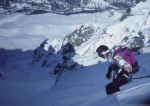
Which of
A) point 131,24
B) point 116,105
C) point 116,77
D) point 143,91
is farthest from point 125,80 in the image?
point 131,24

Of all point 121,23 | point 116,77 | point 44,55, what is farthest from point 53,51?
point 116,77

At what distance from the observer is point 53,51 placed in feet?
605

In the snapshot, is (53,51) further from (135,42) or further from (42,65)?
(135,42)

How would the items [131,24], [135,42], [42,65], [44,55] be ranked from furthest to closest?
[44,55], [42,65], [131,24], [135,42]

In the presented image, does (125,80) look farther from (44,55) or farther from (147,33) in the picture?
A: (44,55)

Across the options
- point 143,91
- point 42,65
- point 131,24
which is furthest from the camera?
point 42,65

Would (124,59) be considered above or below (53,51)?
above

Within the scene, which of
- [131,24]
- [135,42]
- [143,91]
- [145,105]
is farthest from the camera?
[131,24]

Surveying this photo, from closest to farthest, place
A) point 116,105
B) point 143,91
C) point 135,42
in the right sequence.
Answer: point 116,105 < point 143,91 < point 135,42

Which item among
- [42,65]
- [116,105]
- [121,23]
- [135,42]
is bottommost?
[42,65]

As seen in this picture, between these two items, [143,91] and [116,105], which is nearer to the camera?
[116,105]

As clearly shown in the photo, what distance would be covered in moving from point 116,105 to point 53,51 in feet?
577

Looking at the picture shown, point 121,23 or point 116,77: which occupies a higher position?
point 116,77

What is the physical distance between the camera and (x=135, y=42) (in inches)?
1962
